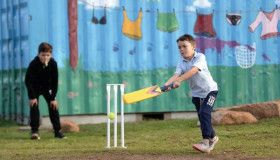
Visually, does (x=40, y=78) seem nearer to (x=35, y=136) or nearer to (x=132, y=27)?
(x=35, y=136)

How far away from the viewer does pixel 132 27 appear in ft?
51.1

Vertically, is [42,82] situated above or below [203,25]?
below

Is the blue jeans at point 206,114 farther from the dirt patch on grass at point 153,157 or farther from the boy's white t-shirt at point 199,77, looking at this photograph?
the dirt patch on grass at point 153,157

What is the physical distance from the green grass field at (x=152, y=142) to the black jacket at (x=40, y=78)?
789mm

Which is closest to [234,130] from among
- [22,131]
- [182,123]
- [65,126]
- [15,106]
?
[182,123]

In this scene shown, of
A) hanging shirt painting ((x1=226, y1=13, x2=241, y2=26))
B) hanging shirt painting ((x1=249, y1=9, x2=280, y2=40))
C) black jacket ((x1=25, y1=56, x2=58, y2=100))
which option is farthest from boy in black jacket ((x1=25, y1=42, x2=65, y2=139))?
hanging shirt painting ((x1=249, y1=9, x2=280, y2=40))

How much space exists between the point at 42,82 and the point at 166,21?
437cm

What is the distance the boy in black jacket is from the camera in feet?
39.5

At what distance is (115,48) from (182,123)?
89.1 inches

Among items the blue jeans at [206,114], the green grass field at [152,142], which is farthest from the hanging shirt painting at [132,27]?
the blue jeans at [206,114]

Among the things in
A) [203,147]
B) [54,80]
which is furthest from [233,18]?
[203,147]

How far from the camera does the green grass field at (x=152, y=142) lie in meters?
9.25

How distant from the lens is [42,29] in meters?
14.8

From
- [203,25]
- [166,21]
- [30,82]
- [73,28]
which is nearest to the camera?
[30,82]
